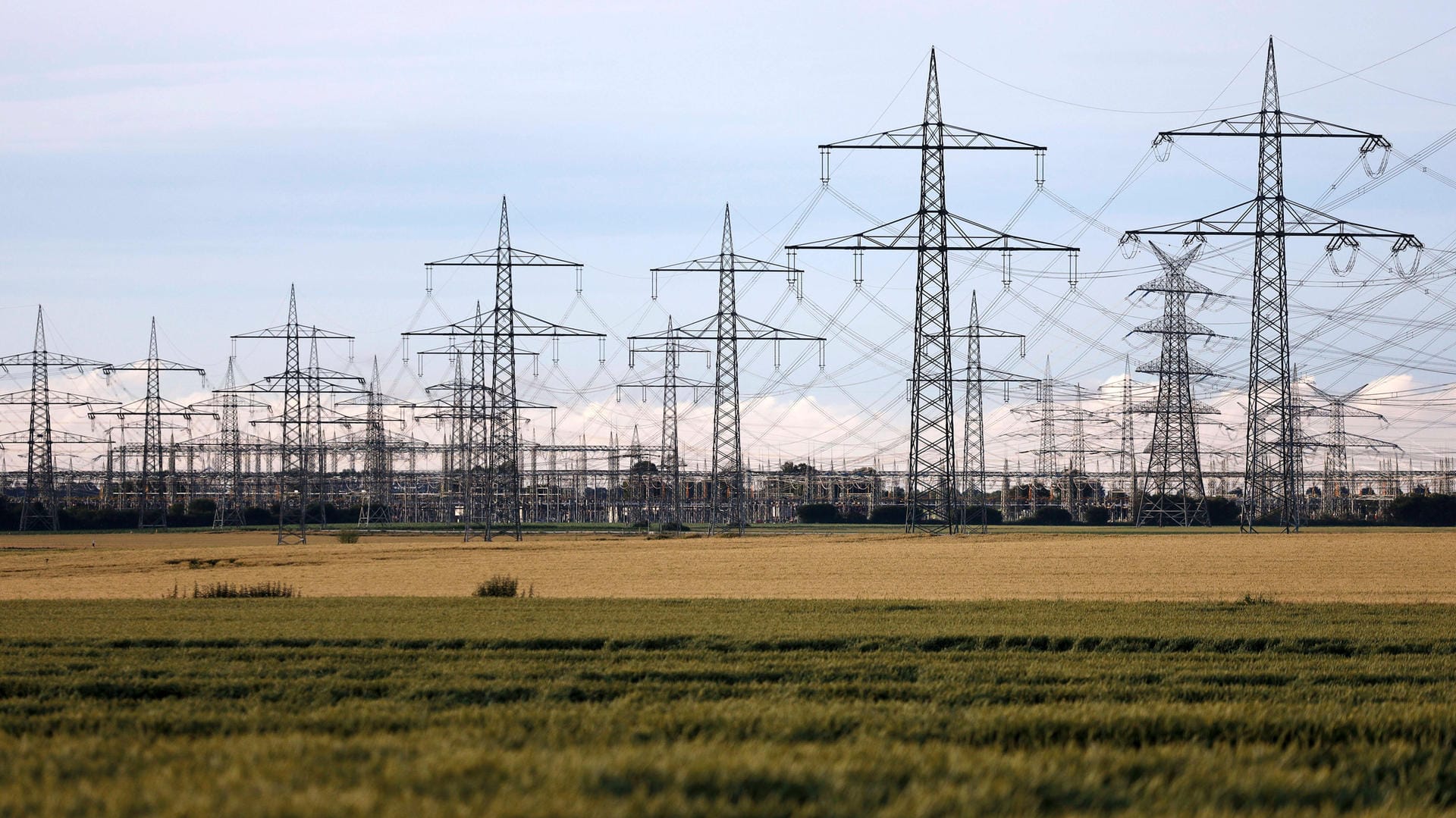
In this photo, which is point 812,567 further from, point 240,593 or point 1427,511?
point 1427,511

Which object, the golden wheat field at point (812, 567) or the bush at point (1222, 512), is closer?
the golden wheat field at point (812, 567)

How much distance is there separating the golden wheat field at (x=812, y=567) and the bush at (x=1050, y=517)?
5588 centimetres

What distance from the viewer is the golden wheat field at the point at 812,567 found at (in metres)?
34.2

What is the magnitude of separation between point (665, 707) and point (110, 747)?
15.2ft

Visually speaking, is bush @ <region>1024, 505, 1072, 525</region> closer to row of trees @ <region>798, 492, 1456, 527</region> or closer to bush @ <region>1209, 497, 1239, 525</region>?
row of trees @ <region>798, 492, 1456, 527</region>

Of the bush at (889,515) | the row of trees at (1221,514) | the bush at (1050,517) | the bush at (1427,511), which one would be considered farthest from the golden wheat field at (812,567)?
the bush at (889,515)

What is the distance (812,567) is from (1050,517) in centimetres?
9426

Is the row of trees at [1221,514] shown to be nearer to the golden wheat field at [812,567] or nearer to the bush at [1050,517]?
the bush at [1050,517]

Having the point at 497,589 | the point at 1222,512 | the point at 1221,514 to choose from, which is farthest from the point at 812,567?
the point at 1222,512

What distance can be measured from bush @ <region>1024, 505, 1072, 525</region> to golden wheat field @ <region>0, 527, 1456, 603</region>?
55.9 metres

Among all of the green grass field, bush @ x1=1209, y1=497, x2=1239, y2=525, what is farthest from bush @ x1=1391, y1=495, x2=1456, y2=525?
the green grass field

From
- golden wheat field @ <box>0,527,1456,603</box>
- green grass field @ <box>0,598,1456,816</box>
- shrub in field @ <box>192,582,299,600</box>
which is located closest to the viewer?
green grass field @ <box>0,598,1456,816</box>

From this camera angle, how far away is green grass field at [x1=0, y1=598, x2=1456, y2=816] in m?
7.04

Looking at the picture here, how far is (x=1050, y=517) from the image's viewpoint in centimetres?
13650
